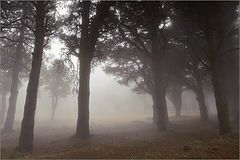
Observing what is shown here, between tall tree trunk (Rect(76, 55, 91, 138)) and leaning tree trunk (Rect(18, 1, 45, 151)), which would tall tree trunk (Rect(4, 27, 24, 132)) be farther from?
leaning tree trunk (Rect(18, 1, 45, 151))

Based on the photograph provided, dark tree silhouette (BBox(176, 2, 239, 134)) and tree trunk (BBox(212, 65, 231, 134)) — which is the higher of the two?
dark tree silhouette (BBox(176, 2, 239, 134))

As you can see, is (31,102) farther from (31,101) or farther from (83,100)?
(83,100)

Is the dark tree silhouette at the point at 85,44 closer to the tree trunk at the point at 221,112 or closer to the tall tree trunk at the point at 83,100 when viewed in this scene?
the tall tree trunk at the point at 83,100

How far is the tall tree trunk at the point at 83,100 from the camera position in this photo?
16.6 m

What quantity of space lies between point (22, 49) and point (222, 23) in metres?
21.1

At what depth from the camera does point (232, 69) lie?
25359 mm

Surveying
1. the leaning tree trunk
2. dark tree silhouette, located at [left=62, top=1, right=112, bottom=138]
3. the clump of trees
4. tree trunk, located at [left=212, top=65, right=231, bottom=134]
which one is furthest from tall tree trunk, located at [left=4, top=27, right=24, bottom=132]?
tree trunk, located at [left=212, top=65, right=231, bottom=134]

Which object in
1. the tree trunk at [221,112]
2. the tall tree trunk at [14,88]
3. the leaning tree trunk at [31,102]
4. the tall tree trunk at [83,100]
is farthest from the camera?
the tall tree trunk at [14,88]

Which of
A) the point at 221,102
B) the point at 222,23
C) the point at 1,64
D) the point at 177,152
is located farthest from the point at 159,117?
the point at 1,64

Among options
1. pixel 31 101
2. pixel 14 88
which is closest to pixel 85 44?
pixel 31 101

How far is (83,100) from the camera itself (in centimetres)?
1697

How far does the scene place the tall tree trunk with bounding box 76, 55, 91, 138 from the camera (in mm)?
16594

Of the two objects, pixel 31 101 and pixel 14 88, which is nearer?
pixel 31 101

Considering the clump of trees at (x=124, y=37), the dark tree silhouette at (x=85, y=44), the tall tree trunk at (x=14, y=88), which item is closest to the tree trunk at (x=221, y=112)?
the clump of trees at (x=124, y=37)
